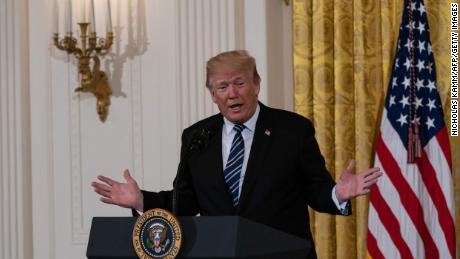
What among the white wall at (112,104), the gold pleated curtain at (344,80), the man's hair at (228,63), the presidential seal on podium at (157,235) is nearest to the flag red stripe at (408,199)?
the gold pleated curtain at (344,80)

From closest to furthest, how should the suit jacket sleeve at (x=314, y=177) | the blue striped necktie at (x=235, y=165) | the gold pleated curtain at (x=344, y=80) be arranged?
the suit jacket sleeve at (x=314, y=177)
the blue striped necktie at (x=235, y=165)
the gold pleated curtain at (x=344, y=80)

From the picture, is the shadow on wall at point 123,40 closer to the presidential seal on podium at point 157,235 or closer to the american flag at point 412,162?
the american flag at point 412,162

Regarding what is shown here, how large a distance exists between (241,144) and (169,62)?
1.95 m

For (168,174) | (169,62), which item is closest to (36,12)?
(169,62)

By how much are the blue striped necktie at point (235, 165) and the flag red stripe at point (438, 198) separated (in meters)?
1.65

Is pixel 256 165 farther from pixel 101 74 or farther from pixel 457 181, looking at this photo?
pixel 101 74

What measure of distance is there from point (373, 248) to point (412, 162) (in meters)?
0.52

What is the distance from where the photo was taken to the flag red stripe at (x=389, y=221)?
15.5 feet

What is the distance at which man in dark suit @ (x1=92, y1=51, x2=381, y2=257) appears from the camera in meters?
3.30

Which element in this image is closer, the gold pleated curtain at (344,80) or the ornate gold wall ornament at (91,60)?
the gold pleated curtain at (344,80)

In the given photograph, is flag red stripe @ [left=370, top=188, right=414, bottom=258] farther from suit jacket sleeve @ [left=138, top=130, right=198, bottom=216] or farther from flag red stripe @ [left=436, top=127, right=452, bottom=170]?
suit jacket sleeve @ [left=138, top=130, right=198, bottom=216]

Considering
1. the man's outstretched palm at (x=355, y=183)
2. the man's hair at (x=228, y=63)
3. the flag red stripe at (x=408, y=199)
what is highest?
the man's hair at (x=228, y=63)

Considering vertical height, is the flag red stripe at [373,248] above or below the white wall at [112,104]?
below

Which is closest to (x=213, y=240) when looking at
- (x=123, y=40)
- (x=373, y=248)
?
(x=373, y=248)
